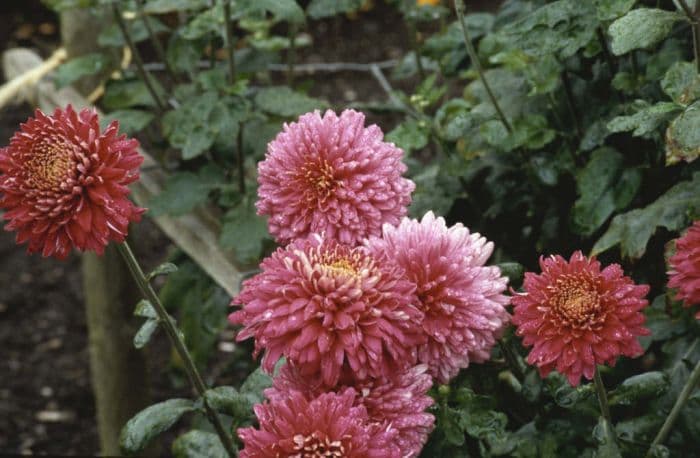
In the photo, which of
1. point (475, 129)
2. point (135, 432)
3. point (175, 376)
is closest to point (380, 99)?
point (175, 376)

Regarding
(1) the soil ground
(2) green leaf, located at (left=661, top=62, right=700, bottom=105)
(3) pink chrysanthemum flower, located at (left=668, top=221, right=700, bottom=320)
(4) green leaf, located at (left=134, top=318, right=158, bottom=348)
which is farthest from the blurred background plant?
(1) the soil ground

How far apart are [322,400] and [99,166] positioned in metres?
0.32

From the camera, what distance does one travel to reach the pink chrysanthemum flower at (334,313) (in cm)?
91

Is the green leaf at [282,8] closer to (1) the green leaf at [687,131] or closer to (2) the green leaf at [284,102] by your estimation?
(2) the green leaf at [284,102]

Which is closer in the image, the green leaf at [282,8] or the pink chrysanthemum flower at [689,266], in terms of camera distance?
the pink chrysanthemum flower at [689,266]

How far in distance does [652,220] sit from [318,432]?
2.56 ft

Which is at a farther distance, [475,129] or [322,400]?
[475,129]

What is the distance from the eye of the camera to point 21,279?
14.5 feet

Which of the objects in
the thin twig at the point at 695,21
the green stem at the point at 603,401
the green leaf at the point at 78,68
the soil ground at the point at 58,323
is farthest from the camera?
the soil ground at the point at 58,323

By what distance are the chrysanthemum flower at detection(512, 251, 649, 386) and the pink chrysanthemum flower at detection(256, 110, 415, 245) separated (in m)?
0.18

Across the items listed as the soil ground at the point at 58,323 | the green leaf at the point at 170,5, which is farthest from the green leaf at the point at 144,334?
the soil ground at the point at 58,323

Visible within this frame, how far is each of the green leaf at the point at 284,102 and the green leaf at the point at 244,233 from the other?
0.22 meters

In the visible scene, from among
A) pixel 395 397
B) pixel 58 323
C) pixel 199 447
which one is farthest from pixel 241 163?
pixel 58 323

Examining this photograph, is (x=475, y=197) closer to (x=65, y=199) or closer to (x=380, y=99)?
(x=65, y=199)
